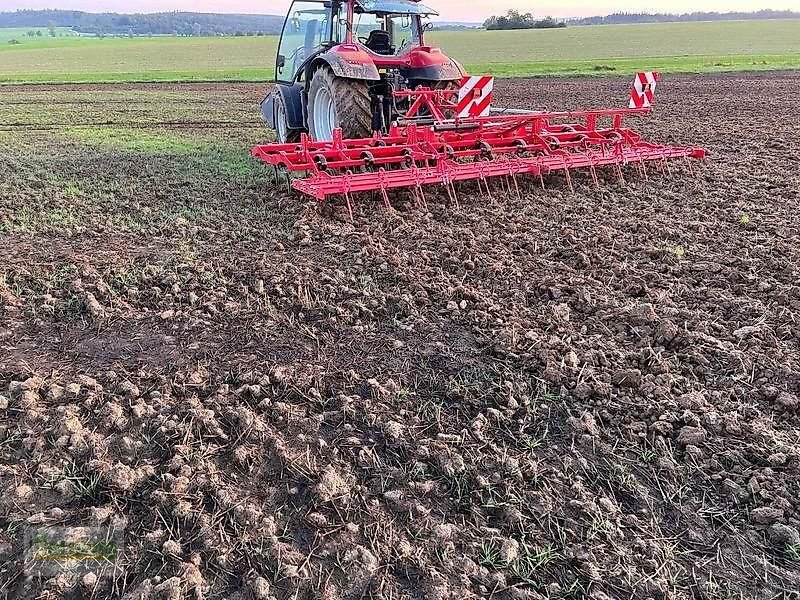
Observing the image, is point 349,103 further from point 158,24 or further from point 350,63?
point 158,24

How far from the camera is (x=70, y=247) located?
5.04 m

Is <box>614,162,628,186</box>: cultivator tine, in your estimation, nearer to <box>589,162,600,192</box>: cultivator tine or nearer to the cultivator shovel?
the cultivator shovel

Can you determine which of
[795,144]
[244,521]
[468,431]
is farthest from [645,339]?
[795,144]

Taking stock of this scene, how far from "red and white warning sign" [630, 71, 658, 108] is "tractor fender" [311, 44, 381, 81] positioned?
3.21m

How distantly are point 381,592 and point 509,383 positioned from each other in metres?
1.34

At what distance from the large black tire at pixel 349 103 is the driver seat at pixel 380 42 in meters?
1.62

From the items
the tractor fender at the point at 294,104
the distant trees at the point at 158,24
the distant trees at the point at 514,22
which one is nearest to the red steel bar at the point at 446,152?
the tractor fender at the point at 294,104

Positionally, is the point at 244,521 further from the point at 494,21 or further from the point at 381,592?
the point at 494,21

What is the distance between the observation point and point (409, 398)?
3.02 meters

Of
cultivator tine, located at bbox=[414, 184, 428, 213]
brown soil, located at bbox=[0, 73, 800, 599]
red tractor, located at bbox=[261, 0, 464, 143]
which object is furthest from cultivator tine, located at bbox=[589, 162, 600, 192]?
red tractor, located at bbox=[261, 0, 464, 143]

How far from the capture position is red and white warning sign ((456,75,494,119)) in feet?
22.6

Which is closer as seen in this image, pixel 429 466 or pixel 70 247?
pixel 429 466

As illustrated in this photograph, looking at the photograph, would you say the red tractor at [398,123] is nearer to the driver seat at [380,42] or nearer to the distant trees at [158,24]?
the driver seat at [380,42]

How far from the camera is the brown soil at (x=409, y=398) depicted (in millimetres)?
2146
